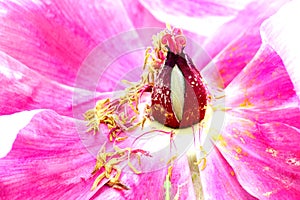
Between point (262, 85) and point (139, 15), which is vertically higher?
point (139, 15)

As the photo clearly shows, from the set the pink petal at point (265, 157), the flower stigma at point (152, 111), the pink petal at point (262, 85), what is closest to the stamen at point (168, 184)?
the flower stigma at point (152, 111)

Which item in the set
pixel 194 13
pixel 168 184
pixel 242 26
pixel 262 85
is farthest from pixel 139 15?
pixel 168 184

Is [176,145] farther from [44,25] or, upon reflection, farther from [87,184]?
[44,25]

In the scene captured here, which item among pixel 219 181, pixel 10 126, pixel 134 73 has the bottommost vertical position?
pixel 219 181

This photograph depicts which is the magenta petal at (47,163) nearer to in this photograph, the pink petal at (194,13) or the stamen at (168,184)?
the stamen at (168,184)

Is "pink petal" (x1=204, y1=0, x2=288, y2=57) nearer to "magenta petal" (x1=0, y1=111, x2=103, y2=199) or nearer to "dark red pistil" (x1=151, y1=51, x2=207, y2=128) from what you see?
"dark red pistil" (x1=151, y1=51, x2=207, y2=128)

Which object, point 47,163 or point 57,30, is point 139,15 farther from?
point 47,163

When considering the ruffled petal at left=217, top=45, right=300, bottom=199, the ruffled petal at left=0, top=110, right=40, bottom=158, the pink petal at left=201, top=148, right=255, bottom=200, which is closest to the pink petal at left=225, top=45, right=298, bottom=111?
the ruffled petal at left=217, top=45, right=300, bottom=199

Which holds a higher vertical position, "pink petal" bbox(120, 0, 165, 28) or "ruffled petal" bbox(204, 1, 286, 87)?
"pink petal" bbox(120, 0, 165, 28)
